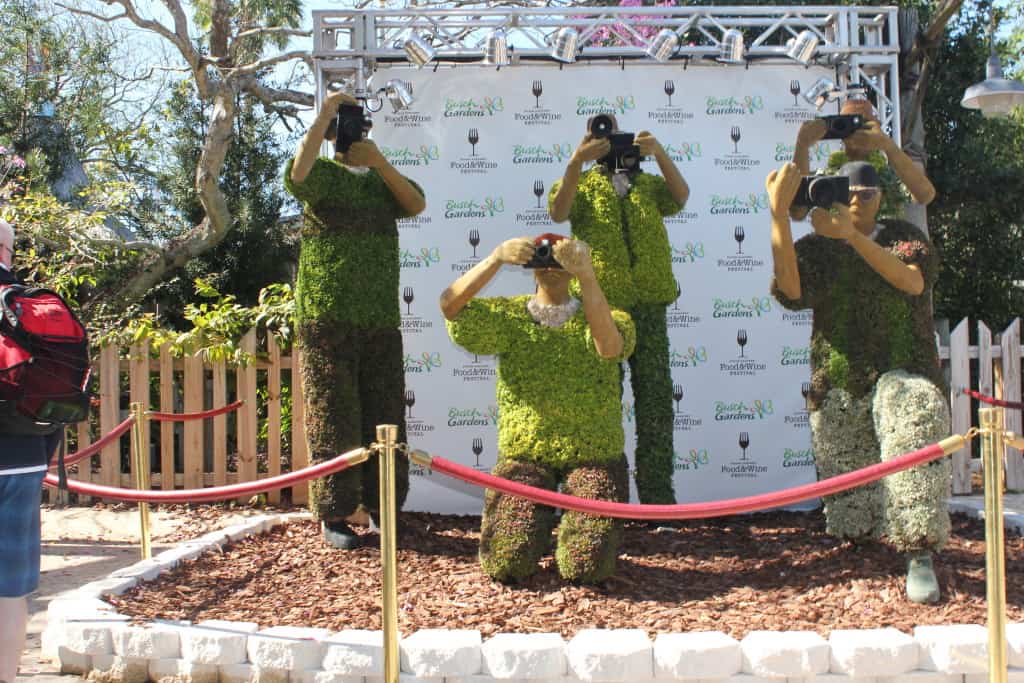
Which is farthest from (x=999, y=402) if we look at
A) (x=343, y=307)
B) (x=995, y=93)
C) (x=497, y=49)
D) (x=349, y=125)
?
(x=349, y=125)

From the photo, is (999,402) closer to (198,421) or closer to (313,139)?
(313,139)

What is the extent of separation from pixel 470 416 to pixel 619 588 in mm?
2673

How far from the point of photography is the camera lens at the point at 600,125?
544 centimetres

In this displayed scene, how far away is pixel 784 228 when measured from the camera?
4301mm

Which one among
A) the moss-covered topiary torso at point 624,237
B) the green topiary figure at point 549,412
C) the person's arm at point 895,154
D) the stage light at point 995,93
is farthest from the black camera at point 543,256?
the stage light at point 995,93

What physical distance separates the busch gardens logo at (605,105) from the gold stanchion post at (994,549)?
4.41 metres

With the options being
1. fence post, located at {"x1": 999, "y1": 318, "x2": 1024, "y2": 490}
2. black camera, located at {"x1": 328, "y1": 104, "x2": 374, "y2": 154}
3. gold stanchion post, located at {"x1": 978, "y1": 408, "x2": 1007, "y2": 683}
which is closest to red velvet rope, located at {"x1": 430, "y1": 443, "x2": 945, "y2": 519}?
gold stanchion post, located at {"x1": 978, "y1": 408, "x2": 1007, "y2": 683}

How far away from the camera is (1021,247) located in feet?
36.0

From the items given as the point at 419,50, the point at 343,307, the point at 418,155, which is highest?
the point at 419,50

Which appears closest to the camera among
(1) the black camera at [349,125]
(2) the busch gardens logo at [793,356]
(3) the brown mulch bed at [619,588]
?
(3) the brown mulch bed at [619,588]

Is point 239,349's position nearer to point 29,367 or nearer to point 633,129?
point 633,129

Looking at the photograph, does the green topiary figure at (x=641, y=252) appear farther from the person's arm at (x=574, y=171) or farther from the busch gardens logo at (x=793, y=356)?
the busch gardens logo at (x=793, y=356)

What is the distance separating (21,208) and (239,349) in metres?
3.93

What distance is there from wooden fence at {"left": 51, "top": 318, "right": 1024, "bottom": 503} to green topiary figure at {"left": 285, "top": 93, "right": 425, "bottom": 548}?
7.08 feet
